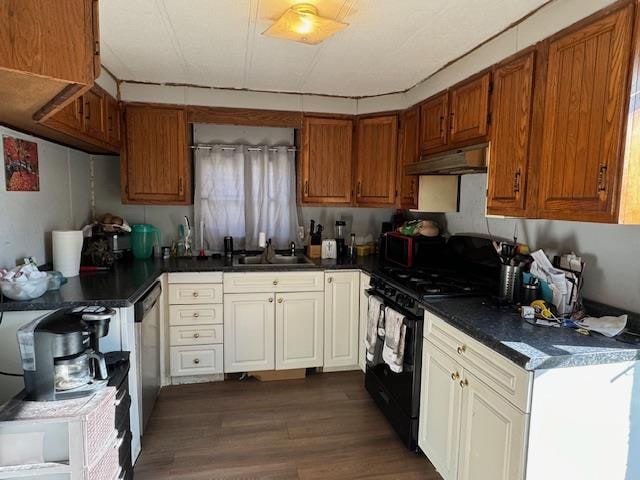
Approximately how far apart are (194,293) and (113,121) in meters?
1.38

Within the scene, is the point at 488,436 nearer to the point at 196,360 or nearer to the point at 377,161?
the point at 196,360

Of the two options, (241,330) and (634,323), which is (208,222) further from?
(634,323)

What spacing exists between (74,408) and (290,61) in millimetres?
2155

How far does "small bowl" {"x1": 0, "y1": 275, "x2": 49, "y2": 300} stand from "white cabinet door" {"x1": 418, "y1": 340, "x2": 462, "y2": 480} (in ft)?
6.36

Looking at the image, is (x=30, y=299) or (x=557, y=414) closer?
(x=557, y=414)

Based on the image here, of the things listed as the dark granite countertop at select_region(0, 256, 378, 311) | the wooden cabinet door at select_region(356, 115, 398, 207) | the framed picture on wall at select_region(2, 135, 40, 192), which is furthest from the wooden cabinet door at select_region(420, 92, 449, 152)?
the framed picture on wall at select_region(2, 135, 40, 192)

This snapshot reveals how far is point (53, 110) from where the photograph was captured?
1.60 m

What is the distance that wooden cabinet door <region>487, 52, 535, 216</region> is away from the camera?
71.7 inches

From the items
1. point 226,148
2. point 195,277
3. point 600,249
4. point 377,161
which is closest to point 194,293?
point 195,277

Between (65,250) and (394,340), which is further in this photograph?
(65,250)

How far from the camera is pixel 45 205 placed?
245cm

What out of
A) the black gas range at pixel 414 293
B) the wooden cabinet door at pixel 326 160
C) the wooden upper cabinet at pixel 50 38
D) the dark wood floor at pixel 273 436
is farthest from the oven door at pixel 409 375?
the wooden upper cabinet at pixel 50 38

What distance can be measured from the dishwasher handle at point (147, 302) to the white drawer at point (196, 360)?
1.88 ft

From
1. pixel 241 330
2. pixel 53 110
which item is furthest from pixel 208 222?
pixel 53 110
